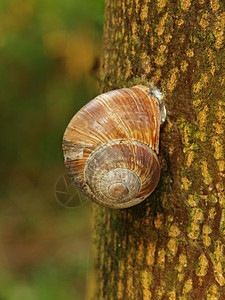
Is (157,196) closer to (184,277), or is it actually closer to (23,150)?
(184,277)

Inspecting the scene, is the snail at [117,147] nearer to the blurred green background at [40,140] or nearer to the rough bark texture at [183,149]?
the rough bark texture at [183,149]

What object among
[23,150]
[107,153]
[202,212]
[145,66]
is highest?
[145,66]

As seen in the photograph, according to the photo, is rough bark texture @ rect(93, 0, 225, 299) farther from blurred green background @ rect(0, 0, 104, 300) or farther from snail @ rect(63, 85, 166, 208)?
blurred green background @ rect(0, 0, 104, 300)

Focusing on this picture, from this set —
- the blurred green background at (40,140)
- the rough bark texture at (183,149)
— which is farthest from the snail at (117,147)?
the blurred green background at (40,140)

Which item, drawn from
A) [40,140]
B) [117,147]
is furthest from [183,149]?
[40,140]

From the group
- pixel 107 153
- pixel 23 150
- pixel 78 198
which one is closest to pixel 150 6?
pixel 107 153

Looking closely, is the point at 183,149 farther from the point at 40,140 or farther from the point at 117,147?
the point at 40,140
